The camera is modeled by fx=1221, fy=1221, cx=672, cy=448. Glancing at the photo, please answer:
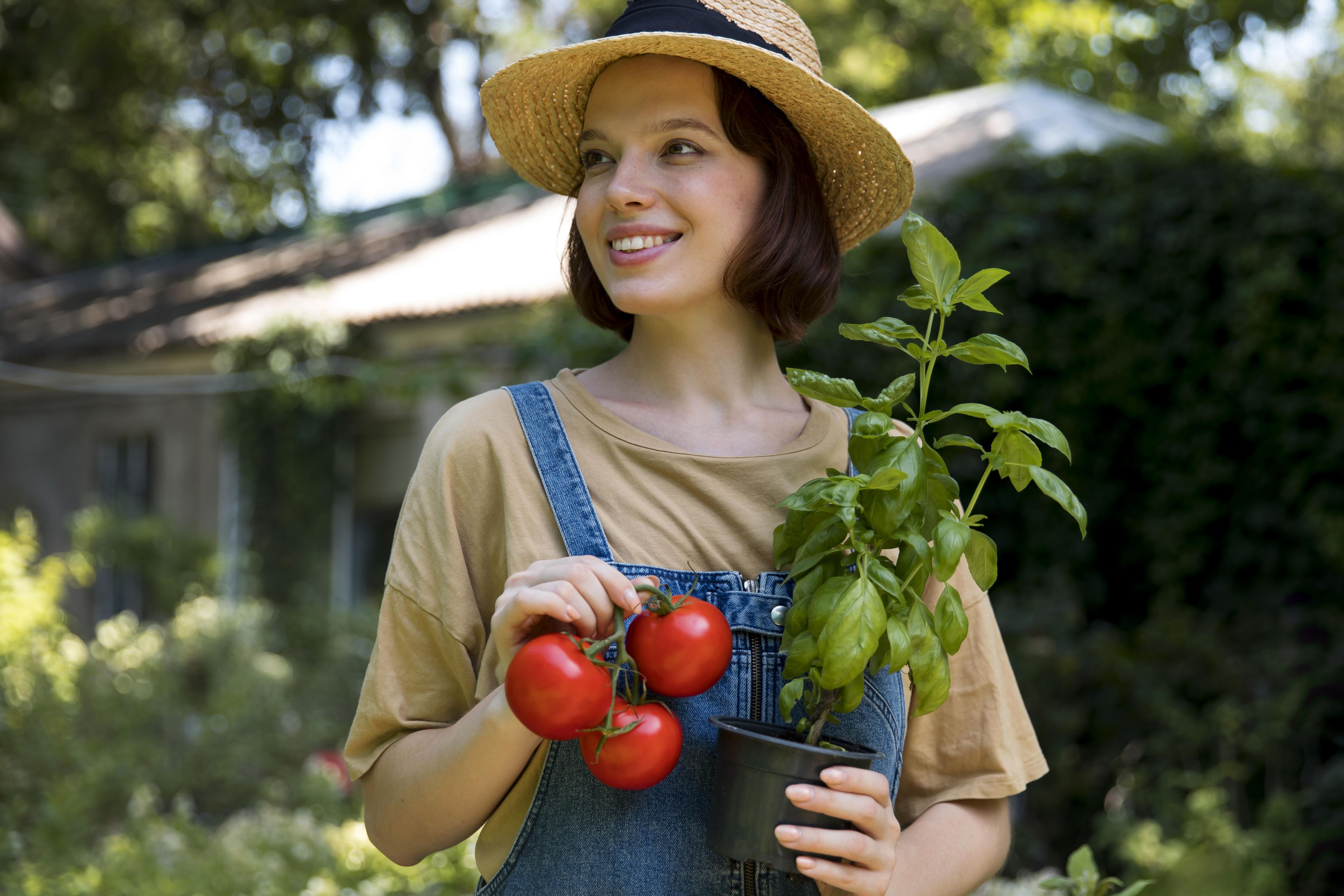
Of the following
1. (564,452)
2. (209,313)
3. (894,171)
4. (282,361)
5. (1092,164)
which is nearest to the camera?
(564,452)

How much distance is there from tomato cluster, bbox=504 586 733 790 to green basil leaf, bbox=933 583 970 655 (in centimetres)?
24

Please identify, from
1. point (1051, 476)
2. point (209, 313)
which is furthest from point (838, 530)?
point (209, 313)

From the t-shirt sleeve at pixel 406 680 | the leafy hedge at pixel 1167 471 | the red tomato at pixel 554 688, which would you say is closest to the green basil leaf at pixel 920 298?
the red tomato at pixel 554 688

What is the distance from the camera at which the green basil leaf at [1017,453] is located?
140cm

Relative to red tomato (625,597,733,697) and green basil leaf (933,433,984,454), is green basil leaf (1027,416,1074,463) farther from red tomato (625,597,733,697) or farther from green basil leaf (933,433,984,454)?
red tomato (625,597,733,697)

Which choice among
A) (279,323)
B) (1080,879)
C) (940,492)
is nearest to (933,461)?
(940,492)

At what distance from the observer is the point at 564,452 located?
5.00ft

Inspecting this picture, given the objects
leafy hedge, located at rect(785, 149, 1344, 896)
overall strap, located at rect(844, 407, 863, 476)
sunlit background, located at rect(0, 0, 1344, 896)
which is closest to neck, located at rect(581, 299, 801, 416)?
overall strap, located at rect(844, 407, 863, 476)

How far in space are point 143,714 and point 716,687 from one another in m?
5.32

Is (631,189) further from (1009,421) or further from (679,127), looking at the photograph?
(1009,421)

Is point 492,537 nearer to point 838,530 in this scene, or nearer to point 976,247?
point 838,530

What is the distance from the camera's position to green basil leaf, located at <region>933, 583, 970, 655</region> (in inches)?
54.4

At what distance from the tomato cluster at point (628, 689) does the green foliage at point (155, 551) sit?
896 centimetres

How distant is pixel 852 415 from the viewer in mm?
1755
